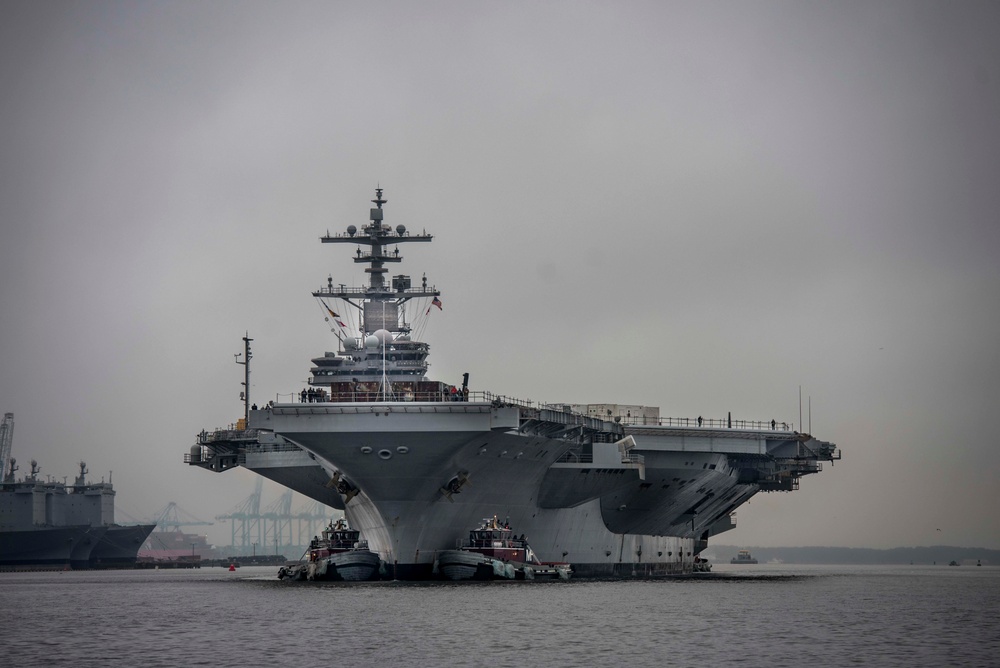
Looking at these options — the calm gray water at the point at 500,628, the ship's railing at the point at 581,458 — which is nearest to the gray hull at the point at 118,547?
the calm gray water at the point at 500,628

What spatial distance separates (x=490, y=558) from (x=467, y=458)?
3.99 meters

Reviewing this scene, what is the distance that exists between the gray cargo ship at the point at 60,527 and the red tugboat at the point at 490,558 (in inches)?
2457

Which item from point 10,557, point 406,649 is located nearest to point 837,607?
point 406,649

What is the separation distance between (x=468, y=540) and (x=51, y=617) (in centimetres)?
1430

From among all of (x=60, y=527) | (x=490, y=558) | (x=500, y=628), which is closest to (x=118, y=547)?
(x=60, y=527)

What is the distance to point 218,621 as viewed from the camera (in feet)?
113

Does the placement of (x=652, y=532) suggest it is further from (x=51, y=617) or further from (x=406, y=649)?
(x=406, y=649)

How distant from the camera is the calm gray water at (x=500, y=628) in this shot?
87.2ft

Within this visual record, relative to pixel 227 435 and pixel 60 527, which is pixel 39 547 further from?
pixel 227 435

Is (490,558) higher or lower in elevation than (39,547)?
higher

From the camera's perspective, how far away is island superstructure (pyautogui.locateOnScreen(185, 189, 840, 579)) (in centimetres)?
4231

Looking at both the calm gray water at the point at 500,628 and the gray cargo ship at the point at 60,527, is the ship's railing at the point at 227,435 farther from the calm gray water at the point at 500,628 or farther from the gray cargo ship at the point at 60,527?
the gray cargo ship at the point at 60,527

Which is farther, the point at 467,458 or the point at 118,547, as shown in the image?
the point at 118,547

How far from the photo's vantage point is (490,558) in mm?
45938
